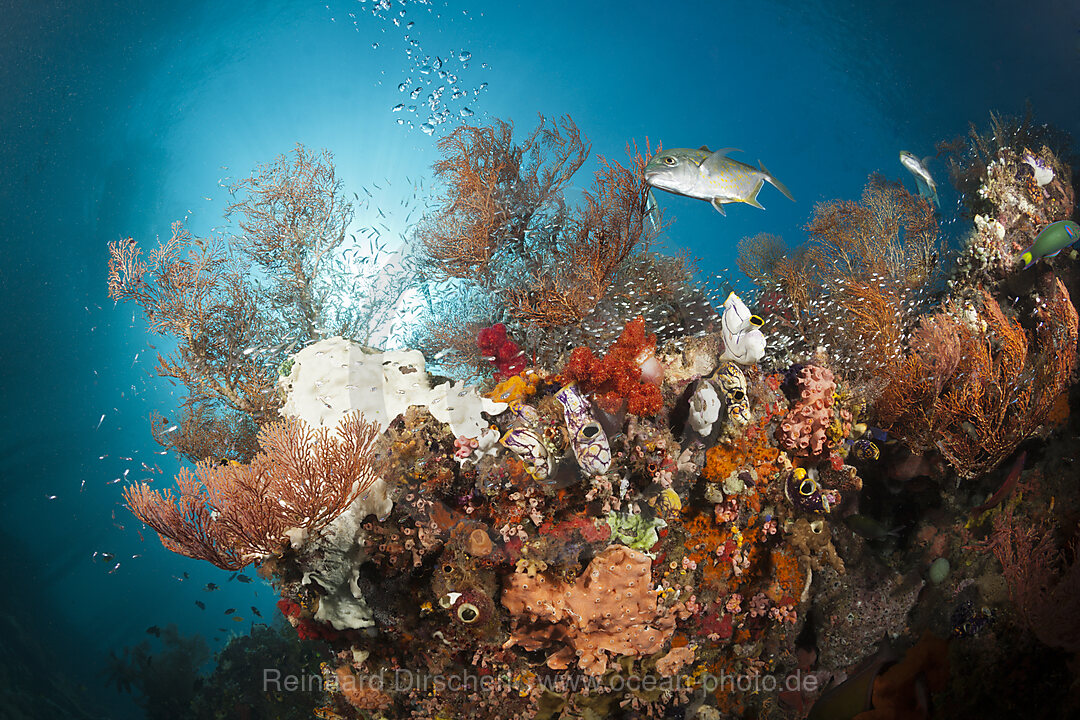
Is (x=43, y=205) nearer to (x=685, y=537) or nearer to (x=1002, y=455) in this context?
(x=685, y=537)

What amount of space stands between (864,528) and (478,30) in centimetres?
1314

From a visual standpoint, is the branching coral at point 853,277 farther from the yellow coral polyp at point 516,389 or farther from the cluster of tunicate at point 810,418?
the yellow coral polyp at point 516,389

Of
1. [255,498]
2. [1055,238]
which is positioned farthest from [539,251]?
[1055,238]

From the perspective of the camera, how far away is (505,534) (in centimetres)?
322

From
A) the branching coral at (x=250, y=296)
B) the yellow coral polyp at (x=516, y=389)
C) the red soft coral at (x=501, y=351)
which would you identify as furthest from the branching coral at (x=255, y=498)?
the branching coral at (x=250, y=296)

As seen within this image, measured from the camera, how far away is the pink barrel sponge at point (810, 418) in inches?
145

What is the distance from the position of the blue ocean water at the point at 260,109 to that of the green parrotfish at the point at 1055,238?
2843mm

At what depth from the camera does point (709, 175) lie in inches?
113

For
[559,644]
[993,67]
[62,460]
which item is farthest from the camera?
[62,460]

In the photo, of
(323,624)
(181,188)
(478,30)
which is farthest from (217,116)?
(323,624)

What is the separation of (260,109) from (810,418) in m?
15.3

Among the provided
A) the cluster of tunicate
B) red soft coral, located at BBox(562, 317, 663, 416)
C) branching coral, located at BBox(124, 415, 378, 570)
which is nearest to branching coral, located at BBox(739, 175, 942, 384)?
the cluster of tunicate

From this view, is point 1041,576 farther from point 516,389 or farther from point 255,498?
point 255,498

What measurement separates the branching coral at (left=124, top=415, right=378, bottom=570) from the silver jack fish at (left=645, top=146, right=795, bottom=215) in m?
2.80
